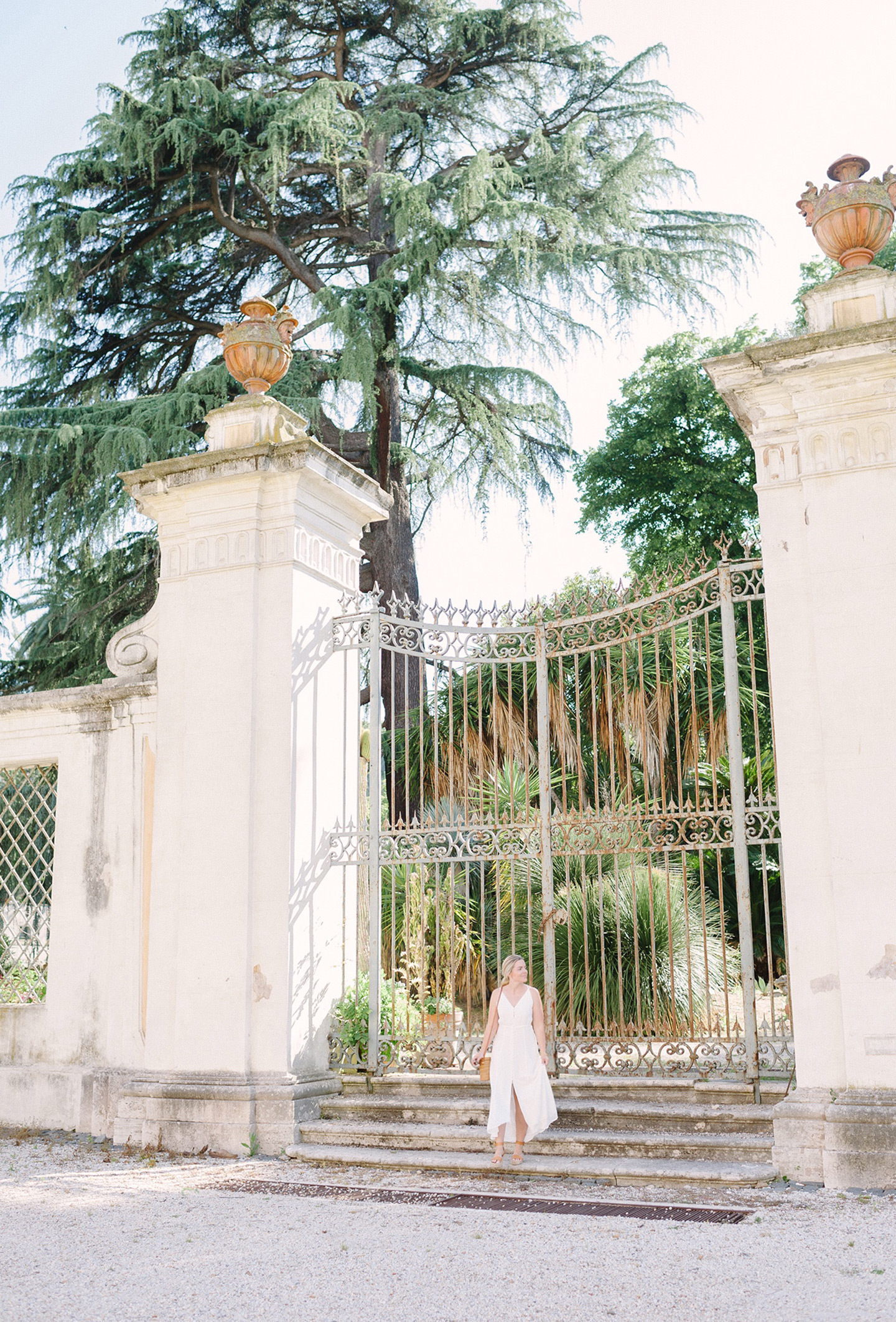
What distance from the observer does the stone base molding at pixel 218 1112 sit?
6281mm

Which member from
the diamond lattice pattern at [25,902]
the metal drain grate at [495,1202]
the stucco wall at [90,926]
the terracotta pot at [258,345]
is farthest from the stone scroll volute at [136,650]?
the metal drain grate at [495,1202]

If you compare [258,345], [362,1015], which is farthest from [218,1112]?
[258,345]

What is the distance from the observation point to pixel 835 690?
5.50m

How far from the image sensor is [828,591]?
5605 mm

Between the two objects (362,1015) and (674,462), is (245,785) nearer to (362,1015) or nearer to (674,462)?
(362,1015)

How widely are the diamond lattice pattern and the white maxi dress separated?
341cm

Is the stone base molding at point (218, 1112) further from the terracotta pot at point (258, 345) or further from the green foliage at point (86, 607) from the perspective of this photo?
the green foliage at point (86, 607)

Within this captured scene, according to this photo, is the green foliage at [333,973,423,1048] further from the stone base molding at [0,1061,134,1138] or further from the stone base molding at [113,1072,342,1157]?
the stone base molding at [0,1061,134,1138]

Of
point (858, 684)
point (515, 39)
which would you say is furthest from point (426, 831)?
point (515, 39)

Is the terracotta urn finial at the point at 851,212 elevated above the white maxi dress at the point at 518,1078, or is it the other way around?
the terracotta urn finial at the point at 851,212

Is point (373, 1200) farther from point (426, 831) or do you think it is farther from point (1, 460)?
point (1, 460)

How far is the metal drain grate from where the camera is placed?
15.3 ft

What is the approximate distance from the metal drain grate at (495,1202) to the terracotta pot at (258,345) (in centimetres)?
471

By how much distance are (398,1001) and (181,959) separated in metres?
1.41
